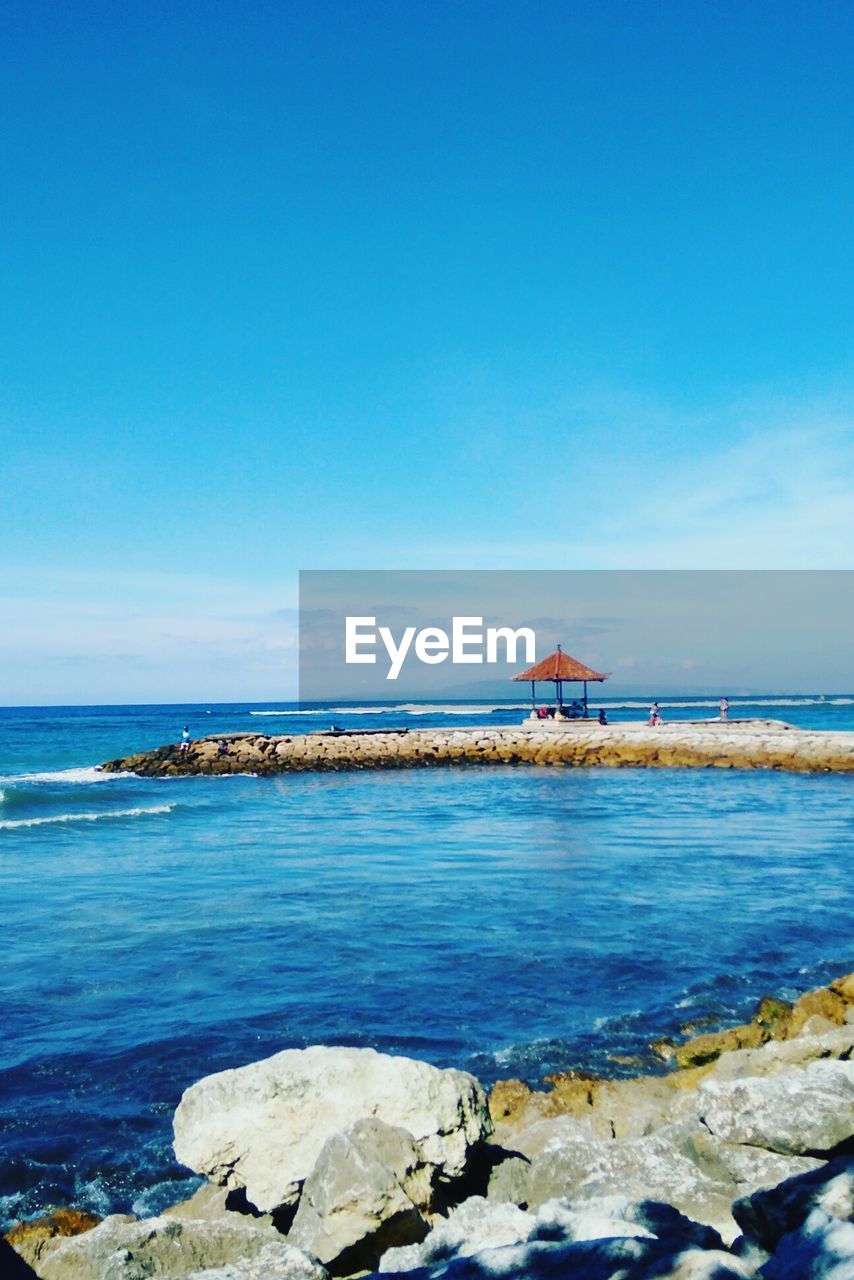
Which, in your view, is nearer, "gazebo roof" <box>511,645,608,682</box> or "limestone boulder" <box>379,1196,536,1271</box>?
"limestone boulder" <box>379,1196,536,1271</box>

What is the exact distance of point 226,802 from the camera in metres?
27.8

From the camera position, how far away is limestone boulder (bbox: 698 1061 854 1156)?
4812 millimetres

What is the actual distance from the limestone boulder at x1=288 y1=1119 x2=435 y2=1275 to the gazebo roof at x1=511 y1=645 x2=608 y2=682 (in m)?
36.3

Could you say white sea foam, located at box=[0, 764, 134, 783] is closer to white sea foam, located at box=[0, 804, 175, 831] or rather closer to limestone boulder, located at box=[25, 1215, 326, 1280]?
white sea foam, located at box=[0, 804, 175, 831]

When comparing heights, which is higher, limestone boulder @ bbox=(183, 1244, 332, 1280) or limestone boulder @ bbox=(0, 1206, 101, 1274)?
limestone boulder @ bbox=(183, 1244, 332, 1280)

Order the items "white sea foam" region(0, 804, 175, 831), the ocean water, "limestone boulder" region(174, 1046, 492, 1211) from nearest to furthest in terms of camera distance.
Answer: "limestone boulder" region(174, 1046, 492, 1211) < the ocean water < "white sea foam" region(0, 804, 175, 831)

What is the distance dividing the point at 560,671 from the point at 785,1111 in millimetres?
36095

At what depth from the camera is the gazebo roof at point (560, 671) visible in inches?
1603

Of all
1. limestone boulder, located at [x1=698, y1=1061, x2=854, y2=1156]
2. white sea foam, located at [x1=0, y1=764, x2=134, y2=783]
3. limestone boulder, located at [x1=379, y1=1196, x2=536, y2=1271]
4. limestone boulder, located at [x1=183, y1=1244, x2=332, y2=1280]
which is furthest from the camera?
white sea foam, located at [x1=0, y1=764, x2=134, y2=783]

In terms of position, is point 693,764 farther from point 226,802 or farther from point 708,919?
point 708,919

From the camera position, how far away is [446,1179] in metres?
4.94

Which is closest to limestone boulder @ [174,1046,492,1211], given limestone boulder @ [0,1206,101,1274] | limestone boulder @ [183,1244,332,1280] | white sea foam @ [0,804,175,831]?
limestone boulder @ [0,1206,101,1274]

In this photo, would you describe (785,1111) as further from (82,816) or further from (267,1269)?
(82,816)

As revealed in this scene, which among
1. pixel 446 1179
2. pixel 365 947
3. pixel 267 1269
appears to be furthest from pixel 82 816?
pixel 267 1269
